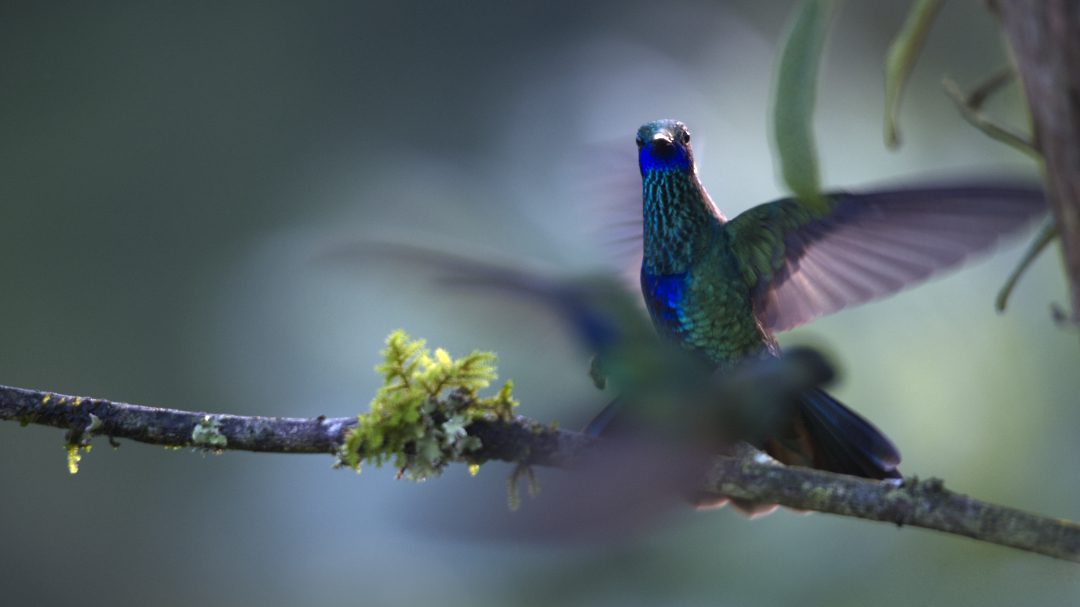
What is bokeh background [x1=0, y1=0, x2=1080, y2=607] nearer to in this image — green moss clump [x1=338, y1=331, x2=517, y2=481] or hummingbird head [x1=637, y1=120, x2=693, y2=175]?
hummingbird head [x1=637, y1=120, x2=693, y2=175]

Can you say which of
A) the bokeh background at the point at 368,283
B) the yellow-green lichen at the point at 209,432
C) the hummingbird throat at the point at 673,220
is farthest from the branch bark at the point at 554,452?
the bokeh background at the point at 368,283

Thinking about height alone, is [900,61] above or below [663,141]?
below

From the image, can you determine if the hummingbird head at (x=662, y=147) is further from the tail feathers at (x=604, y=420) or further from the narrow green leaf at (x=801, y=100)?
the narrow green leaf at (x=801, y=100)

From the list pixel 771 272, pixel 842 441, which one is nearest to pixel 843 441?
pixel 842 441

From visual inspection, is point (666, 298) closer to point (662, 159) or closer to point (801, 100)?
point (662, 159)

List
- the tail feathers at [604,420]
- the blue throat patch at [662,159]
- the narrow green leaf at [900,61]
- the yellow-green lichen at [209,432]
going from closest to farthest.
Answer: the narrow green leaf at [900,61]
the yellow-green lichen at [209,432]
the tail feathers at [604,420]
the blue throat patch at [662,159]

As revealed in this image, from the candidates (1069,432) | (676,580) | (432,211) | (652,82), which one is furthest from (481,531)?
(652,82)

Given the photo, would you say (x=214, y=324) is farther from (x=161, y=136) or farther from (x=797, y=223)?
(x=797, y=223)
